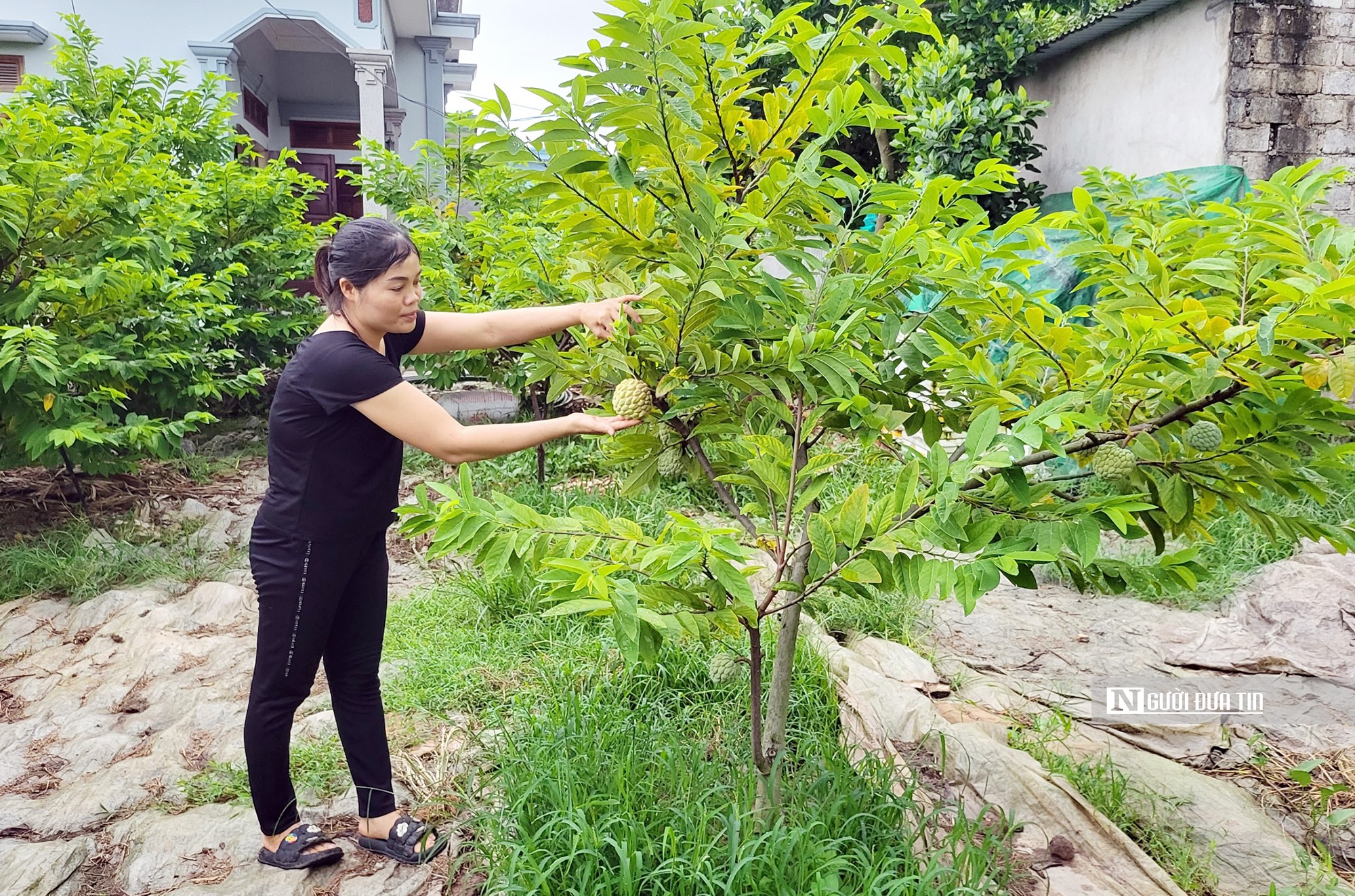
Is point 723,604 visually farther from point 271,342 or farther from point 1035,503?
point 271,342

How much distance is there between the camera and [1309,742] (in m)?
3.34

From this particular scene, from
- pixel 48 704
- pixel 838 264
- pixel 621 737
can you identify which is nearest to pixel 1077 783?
pixel 621 737

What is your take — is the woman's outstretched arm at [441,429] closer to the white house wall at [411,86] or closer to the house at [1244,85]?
the house at [1244,85]

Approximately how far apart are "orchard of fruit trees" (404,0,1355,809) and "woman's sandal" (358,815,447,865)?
114 cm

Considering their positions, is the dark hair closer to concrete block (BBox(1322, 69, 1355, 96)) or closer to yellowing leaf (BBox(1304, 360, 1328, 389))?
yellowing leaf (BBox(1304, 360, 1328, 389))

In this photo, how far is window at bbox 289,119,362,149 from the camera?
46.9ft

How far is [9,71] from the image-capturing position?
413 inches

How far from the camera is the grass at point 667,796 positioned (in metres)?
2.17

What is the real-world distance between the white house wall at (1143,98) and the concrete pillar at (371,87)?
24.1ft

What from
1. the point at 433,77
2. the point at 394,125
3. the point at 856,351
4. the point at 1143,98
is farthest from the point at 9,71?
the point at 856,351

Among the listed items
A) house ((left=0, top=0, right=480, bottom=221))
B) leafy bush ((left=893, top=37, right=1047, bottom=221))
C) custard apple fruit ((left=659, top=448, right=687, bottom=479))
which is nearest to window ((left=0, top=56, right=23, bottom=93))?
house ((left=0, top=0, right=480, bottom=221))

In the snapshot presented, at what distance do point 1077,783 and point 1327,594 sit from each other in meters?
2.18

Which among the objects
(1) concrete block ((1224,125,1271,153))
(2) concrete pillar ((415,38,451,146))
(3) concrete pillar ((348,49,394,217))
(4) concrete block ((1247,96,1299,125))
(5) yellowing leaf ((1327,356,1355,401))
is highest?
(2) concrete pillar ((415,38,451,146))

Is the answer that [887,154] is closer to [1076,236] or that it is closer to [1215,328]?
[1076,236]
